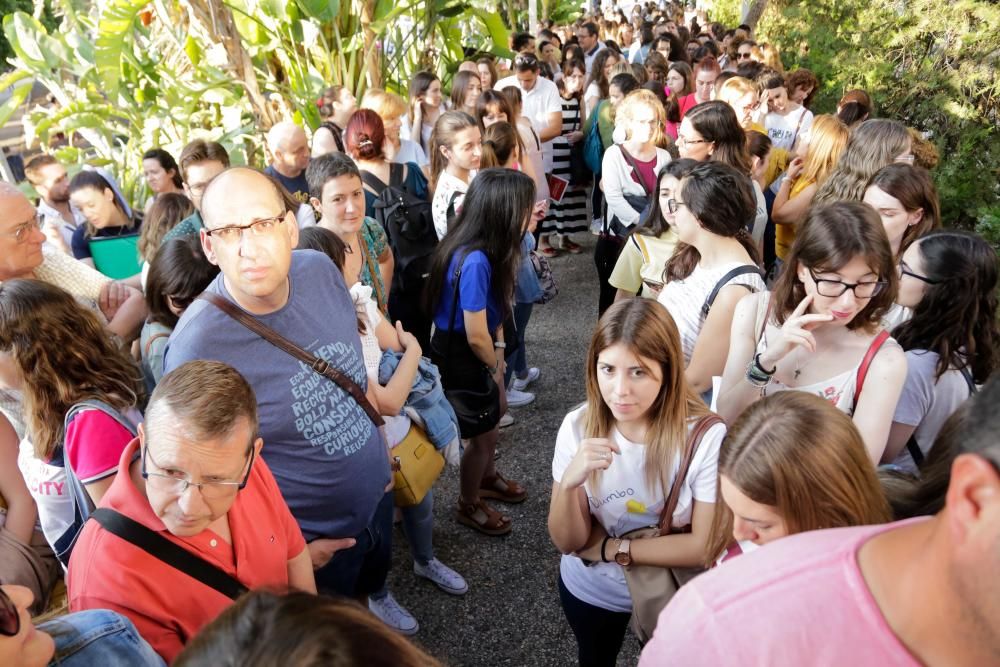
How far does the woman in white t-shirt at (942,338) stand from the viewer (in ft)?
7.22

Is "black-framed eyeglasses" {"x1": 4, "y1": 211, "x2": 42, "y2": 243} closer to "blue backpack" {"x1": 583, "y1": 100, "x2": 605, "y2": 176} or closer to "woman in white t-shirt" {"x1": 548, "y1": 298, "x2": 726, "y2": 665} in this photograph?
"woman in white t-shirt" {"x1": 548, "y1": 298, "x2": 726, "y2": 665}

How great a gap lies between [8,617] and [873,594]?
1.34m

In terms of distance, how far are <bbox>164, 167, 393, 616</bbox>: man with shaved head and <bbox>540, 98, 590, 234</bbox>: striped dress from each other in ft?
16.4

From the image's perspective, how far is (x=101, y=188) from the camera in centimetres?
429

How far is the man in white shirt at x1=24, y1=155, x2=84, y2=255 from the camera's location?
4871mm

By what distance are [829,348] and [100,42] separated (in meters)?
6.81

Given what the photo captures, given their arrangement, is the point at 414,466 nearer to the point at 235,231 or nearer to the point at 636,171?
the point at 235,231

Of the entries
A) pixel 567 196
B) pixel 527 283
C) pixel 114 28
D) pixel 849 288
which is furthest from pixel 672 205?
pixel 114 28

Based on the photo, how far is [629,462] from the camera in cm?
203

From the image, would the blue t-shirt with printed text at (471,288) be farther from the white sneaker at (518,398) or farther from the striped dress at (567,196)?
the striped dress at (567,196)

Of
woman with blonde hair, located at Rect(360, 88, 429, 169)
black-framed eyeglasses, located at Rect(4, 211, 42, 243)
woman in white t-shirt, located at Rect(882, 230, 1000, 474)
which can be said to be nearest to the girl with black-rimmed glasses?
woman in white t-shirt, located at Rect(882, 230, 1000, 474)

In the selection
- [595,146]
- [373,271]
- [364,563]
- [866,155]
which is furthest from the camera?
[595,146]

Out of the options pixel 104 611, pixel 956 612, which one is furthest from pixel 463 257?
pixel 956 612

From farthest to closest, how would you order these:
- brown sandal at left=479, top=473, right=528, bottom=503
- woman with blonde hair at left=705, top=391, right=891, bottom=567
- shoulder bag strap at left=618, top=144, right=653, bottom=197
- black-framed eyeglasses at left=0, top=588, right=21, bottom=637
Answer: shoulder bag strap at left=618, top=144, right=653, bottom=197 < brown sandal at left=479, top=473, right=528, bottom=503 < woman with blonde hair at left=705, top=391, right=891, bottom=567 < black-framed eyeglasses at left=0, top=588, right=21, bottom=637
